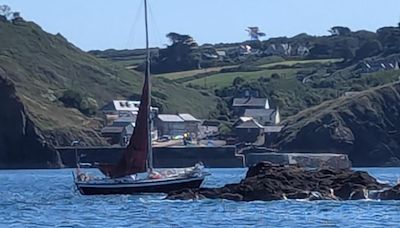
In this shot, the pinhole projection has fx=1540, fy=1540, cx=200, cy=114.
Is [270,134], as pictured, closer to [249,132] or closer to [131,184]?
[249,132]

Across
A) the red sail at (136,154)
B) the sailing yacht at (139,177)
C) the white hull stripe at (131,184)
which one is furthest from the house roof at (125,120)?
the white hull stripe at (131,184)

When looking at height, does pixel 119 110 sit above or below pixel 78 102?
below

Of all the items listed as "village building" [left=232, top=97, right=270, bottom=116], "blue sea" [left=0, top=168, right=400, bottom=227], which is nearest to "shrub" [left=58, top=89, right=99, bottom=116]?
"village building" [left=232, top=97, right=270, bottom=116]

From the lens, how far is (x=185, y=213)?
55.2 meters

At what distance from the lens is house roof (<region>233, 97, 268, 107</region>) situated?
18962 centimetres

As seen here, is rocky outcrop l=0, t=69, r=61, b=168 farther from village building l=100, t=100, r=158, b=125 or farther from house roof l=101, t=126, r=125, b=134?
village building l=100, t=100, r=158, b=125

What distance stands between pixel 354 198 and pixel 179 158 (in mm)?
81084

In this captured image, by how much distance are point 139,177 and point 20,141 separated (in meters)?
79.4

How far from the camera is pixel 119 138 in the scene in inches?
6270

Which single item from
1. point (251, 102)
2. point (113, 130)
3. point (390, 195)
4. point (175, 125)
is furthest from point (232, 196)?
point (251, 102)

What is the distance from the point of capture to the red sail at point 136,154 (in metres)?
71.4

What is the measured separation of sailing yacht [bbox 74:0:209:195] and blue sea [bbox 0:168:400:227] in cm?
106

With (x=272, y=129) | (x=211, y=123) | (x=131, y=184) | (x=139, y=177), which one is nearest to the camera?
(x=131, y=184)

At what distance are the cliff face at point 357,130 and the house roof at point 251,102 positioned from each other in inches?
894
